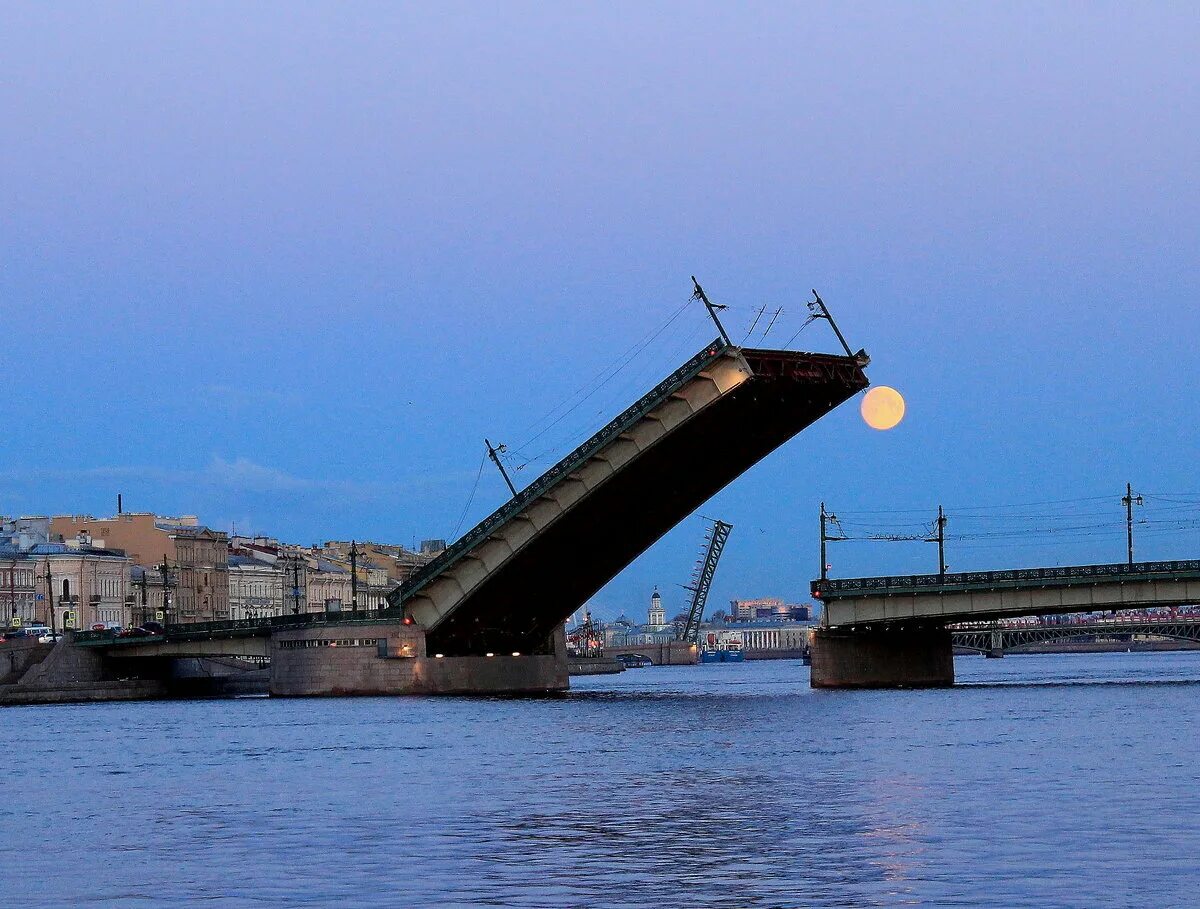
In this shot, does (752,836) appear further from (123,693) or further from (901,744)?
(123,693)

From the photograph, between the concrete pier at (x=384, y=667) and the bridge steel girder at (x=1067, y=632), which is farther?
the bridge steel girder at (x=1067, y=632)

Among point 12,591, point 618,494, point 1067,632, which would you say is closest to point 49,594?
point 12,591

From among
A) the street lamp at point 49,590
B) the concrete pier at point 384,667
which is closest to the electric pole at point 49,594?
the street lamp at point 49,590

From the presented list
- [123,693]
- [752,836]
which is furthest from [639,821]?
[123,693]

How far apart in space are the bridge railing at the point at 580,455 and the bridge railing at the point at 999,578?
42.3 ft

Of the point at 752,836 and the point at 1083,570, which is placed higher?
the point at 1083,570

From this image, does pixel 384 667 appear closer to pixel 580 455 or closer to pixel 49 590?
pixel 580 455

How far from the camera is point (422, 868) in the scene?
62.6ft

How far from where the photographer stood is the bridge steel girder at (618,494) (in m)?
49.2

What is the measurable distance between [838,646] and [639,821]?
47.1m

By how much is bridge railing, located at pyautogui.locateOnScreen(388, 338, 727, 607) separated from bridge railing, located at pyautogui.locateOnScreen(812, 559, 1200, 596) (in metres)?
12.9

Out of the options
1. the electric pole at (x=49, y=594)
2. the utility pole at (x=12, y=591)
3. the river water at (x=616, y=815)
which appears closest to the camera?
the river water at (x=616, y=815)

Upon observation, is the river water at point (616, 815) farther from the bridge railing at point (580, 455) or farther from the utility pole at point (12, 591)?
the utility pole at point (12, 591)

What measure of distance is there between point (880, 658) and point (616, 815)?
Result: 156 ft
